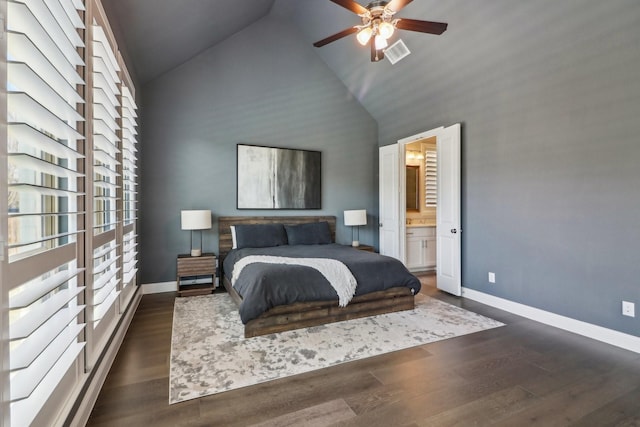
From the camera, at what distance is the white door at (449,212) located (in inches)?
168

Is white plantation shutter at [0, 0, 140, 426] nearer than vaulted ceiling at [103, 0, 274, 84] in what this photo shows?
Yes

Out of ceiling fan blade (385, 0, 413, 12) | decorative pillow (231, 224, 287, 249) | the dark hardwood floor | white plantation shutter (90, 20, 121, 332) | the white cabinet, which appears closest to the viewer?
the dark hardwood floor

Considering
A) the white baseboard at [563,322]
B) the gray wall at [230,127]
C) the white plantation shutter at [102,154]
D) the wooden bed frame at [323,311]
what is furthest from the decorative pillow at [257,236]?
the white baseboard at [563,322]

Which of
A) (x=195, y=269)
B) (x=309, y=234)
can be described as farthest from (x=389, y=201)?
(x=195, y=269)

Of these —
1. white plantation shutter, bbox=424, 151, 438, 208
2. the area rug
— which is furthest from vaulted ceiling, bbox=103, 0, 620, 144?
the area rug

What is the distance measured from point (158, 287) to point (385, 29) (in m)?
4.30

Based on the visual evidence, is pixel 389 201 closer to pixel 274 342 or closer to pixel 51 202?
pixel 274 342

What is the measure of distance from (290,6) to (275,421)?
5336 mm

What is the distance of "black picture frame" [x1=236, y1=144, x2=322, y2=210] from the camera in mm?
4934

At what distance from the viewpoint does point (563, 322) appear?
10.4ft

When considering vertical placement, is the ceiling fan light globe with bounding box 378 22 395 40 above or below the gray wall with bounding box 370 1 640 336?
above

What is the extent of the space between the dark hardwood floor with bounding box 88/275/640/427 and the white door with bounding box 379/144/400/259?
9.03 feet

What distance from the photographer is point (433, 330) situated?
3080 mm

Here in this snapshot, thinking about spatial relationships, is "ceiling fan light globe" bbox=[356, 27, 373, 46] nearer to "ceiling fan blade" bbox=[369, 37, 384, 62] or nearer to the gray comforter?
"ceiling fan blade" bbox=[369, 37, 384, 62]
